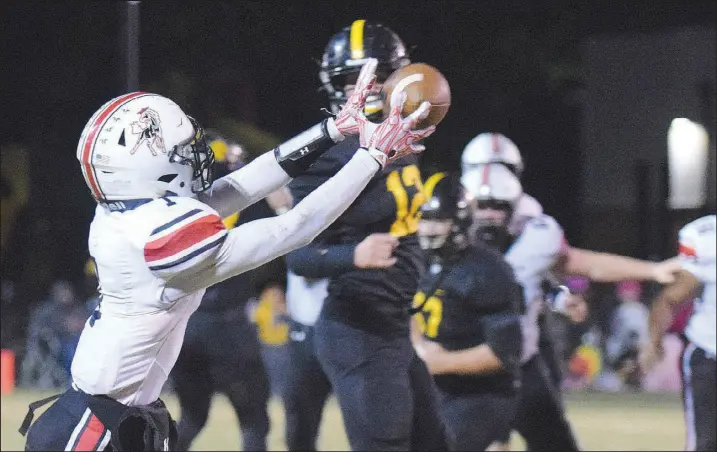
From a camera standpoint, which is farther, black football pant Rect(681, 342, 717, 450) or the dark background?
the dark background

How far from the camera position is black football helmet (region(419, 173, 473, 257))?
16.0 feet

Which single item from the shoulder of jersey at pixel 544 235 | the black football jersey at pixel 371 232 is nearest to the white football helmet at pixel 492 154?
the shoulder of jersey at pixel 544 235

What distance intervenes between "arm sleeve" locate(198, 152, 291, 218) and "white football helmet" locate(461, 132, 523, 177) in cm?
224

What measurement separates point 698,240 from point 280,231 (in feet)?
9.25

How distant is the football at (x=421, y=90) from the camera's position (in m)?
3.74

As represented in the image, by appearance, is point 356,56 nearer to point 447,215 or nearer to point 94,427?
point 447,215

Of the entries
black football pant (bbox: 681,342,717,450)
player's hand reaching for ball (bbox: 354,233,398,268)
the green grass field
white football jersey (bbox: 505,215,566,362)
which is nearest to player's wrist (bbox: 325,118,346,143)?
player's hand reaching for ball (bbox: 354,233,398,268)

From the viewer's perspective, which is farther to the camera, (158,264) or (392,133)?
(392,133)

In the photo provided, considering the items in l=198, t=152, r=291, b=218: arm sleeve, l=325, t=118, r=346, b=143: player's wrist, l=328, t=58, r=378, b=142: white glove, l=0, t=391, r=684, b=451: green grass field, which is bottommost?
l=0, t=391, r=684, b=451: green grass field

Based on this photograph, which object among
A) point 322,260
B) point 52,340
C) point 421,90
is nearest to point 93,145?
point 421,90

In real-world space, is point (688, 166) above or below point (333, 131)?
below

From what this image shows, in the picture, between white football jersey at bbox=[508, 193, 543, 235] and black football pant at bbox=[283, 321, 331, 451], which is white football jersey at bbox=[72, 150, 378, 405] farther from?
white football jersey at bbox=[508, 193, 543, 235]

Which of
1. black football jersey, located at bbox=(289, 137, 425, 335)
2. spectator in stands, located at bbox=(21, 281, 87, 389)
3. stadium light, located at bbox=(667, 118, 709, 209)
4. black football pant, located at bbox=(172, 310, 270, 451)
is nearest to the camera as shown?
black football jersey, located at bbox=(289, 137, 425, 335)

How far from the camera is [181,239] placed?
3.20m
